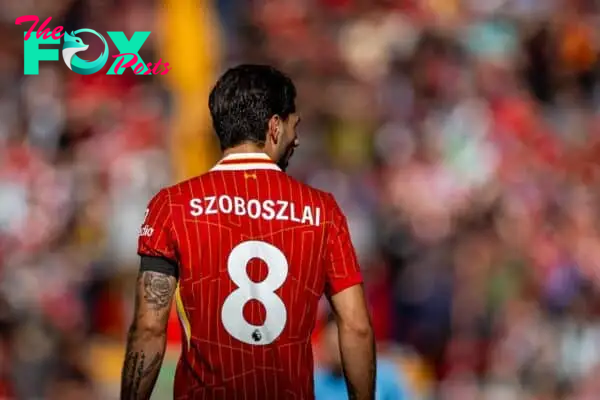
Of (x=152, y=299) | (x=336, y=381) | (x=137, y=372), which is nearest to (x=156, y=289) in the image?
(x=152, y=299)

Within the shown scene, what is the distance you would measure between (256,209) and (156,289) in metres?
0.40

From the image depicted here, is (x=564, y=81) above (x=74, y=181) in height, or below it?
above

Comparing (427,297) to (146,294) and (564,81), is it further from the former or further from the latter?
(146,294)

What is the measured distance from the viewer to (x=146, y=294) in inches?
163

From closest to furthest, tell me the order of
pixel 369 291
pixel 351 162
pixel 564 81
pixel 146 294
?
pixel 146 294
pixel 369 291
pixel 351 162
pixel 564 81

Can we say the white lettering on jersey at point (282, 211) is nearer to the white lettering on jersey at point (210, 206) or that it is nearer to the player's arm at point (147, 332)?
the white lettering on jersey at point (210, 206)

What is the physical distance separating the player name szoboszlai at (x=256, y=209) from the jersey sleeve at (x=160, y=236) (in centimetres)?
8

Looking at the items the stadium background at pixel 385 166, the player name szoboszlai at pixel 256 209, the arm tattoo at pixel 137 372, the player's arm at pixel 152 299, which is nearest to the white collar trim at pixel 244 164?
the player name szoboszlai at pixel 256 209

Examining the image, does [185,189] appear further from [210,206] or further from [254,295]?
[254,295]

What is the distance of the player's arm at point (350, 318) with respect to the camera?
14.0ft

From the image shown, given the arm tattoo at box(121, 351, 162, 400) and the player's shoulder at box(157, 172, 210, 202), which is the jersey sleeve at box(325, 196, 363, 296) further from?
the arm tattoo at box(121, 351, 162, 400)

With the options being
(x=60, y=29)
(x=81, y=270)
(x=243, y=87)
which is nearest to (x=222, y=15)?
(x=60, y=29)

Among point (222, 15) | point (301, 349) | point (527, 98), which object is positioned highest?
point (222, 15)

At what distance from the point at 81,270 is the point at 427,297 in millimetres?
2468
